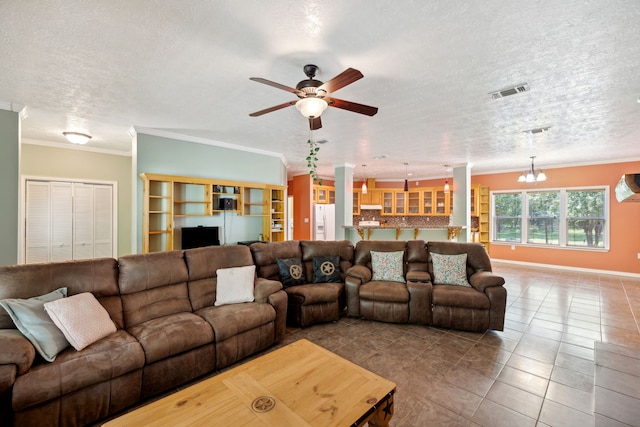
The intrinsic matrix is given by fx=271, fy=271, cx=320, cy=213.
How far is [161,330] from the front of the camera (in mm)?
2242

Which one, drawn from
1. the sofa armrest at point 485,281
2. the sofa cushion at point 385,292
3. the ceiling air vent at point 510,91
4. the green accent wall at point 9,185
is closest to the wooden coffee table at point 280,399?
the sofa cushion at point 385,292

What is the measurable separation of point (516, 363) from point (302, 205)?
660 centimetres

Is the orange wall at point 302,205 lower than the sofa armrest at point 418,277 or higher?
higher

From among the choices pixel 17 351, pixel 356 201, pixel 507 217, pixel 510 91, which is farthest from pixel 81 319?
pixel 507 217

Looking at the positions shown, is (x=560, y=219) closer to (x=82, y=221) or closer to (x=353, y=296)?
(x=353, y=296)

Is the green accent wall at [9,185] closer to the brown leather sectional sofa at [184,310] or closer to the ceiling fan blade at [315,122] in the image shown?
the brown leather sectional sofa at [184,310]

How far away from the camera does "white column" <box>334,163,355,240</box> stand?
270 inches

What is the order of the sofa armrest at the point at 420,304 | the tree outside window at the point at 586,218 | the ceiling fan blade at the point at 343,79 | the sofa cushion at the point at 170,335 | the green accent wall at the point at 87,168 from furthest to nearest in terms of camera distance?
the tree outside window at the point at 586,218, the green accent wall at the point at 87,168, the sofa armrest at the point at 420,304, the sofa cushion at the point at 170,335, the ceiling fan blade at the point at 343,79

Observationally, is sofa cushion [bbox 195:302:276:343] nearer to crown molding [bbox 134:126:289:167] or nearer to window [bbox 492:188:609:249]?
crown molding [bbox 134:126:289:167]

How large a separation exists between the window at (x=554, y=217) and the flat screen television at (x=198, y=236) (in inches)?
305

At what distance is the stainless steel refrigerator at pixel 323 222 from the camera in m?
8.38

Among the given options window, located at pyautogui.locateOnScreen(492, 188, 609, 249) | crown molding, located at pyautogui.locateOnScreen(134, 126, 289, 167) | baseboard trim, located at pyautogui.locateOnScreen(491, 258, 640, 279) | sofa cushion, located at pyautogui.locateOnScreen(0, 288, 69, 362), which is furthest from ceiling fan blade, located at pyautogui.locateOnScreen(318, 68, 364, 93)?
baseboard trim, located at pyautogui.locateOnScreen(491, 258, 640, 279)

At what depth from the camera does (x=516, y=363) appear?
8.61 feet

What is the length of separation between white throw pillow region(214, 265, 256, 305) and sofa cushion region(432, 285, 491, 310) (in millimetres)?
2285
